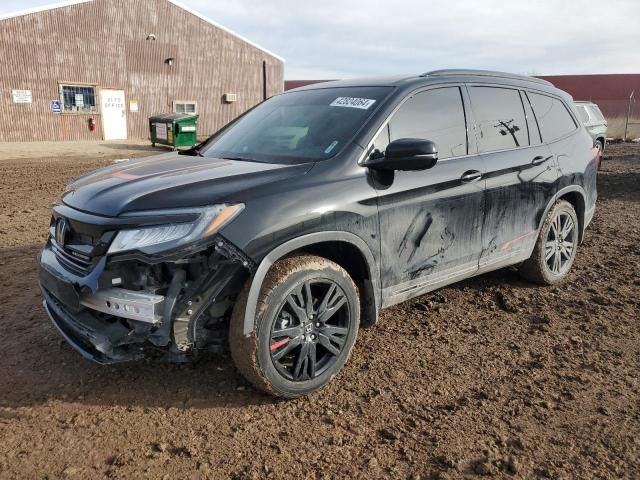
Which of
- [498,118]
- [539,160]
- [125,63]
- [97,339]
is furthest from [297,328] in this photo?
[125,63]

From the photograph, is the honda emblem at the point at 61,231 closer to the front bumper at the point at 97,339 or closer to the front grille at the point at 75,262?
the front grille at the point at 75,262

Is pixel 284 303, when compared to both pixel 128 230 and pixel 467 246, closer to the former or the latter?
pixel 128 230

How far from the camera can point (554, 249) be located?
15.5 feet

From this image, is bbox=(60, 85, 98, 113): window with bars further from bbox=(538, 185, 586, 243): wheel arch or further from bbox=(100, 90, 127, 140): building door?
bbox=(538, 185, 586, 243): wheel arch

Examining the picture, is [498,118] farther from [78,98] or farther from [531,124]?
[78,98]

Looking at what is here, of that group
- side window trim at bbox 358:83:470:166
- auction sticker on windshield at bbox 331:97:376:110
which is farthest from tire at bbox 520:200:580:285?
auction sticker on windshield at bbox 331:97:376:110

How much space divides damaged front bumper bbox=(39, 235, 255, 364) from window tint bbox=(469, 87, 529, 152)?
7.44 ft

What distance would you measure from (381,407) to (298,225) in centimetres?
112

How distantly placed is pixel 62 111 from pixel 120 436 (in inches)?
949

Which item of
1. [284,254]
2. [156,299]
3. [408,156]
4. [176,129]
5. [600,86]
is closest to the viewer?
[156,299]

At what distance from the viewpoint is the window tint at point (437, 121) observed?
3379 millimetres

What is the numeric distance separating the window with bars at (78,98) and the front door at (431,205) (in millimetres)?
23675

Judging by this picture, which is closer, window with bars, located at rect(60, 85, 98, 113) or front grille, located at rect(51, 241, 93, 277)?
front grille, located at rect(51, 241, 93, 277)

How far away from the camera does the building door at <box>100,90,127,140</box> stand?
2447 cm
